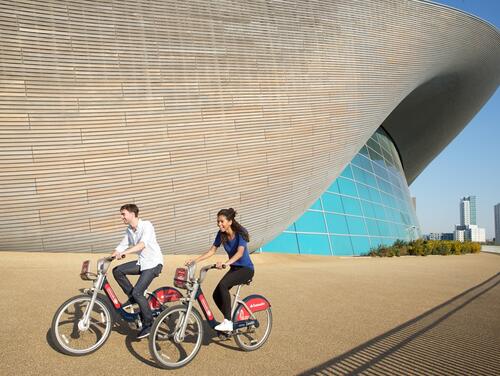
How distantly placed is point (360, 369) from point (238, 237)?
1.68 metres

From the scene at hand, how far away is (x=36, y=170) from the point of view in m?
11.5

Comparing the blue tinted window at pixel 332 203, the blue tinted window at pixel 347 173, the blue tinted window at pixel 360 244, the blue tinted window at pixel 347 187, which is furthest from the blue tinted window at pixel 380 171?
the blue tinted window at pixel 332 203

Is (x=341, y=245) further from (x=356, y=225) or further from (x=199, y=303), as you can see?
(x=199, y=303)

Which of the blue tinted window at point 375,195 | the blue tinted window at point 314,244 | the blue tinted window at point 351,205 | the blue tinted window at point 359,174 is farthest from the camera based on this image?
the blue tinted window at point 375,195

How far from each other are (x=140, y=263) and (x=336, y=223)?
16.6 metres

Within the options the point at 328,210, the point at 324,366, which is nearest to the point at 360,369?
the point at 324,366

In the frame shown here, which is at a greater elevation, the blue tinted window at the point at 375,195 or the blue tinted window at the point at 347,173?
the blue tinted window at the point at 347,173

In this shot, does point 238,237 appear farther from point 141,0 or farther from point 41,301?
point 141,0

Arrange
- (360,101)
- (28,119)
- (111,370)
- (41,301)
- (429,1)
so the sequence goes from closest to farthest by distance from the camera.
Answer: (111,370) → (41,301) → (28,119) → (360,101) → (429,1)

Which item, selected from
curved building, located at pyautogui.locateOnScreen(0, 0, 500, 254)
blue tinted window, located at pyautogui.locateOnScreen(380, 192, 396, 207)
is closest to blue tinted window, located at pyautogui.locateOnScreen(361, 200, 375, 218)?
blue tinted window, located at pyautogui.locateOnScreen(380, 192, 396, 207)

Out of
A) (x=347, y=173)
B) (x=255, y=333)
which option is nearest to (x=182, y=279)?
(x=255, y=333)

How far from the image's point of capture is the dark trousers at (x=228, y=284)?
4.32 m

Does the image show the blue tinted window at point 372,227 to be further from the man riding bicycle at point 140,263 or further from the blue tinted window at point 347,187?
the man riding bicycle at point 140,263

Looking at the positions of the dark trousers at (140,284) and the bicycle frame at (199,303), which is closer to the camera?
the bicycle frame at (199,303)
